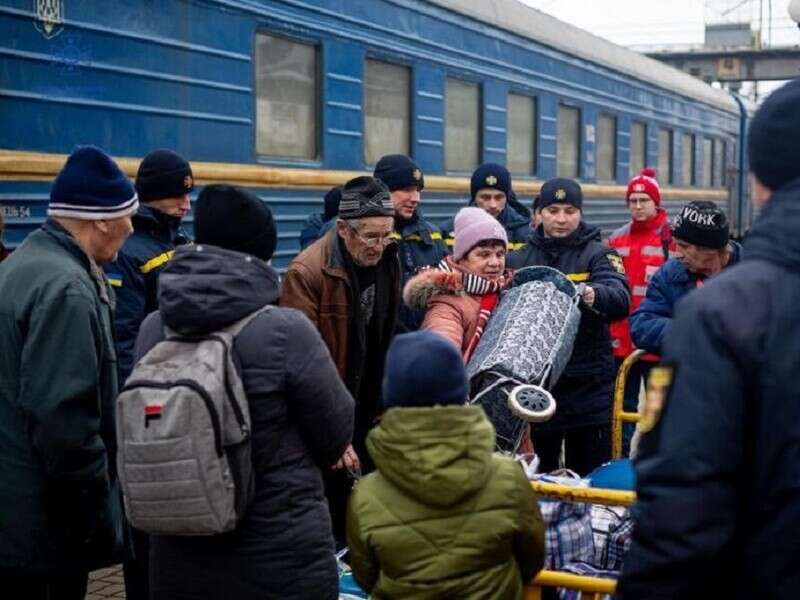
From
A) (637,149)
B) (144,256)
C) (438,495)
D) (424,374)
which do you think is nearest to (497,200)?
(144,256)

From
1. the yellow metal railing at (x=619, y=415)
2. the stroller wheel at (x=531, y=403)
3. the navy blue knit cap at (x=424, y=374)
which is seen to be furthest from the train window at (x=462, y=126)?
the navy blue knit cap at (x=424, y=374)

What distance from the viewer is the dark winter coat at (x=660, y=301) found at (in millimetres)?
4840

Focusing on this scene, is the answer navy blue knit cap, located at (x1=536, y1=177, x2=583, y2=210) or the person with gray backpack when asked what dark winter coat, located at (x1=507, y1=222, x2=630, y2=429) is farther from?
the person with gray backpack

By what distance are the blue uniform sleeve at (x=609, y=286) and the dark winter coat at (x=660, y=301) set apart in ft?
0.34

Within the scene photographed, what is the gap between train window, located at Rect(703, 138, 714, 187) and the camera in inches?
712

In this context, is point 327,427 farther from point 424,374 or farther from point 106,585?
point 106,585

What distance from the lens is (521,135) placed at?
1109cm

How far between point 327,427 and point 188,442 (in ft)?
1.22

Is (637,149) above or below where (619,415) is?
above

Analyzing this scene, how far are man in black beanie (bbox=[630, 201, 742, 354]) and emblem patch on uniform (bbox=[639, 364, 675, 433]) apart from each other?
272 cm

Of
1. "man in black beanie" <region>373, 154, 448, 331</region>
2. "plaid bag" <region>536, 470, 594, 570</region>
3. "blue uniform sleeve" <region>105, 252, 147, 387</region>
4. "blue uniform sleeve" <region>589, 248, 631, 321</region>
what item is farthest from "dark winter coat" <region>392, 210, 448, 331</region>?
"plaid bag" <region>536, 470, 594, 570</region>

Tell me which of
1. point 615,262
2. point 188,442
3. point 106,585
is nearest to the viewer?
point 188,442

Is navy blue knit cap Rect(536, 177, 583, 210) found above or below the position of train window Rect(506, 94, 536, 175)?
below

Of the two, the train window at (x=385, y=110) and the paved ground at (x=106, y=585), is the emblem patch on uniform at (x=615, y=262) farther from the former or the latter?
the train window at (x=385, y=110)
